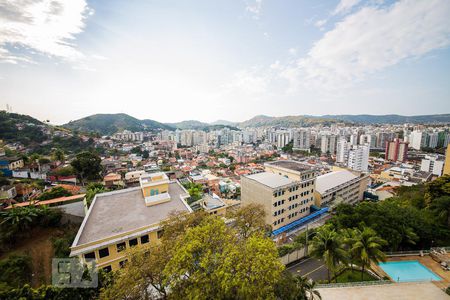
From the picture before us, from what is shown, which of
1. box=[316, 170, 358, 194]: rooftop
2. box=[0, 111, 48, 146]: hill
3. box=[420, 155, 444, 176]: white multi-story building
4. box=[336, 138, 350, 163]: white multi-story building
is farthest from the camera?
box=[336, 138, 350, 163]: white multi-story building

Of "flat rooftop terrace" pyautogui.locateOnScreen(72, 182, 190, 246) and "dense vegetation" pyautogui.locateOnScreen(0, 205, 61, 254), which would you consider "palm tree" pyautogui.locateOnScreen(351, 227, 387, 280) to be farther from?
"dense vegetation" pyautogui.locateOnScreen(0, 205, 61, 254)

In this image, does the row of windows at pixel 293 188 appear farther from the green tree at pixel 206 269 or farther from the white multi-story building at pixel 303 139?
the white multi-story building at pixel 303 139

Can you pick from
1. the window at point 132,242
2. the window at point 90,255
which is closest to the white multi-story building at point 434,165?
the window at point 132,242

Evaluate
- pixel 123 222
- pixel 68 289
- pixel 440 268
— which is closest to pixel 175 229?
pixel 68 289

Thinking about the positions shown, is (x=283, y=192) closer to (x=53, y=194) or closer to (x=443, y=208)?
(x=443, y=208)

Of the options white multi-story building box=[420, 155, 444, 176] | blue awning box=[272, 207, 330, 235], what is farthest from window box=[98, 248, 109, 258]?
white multi-story building box=[420, 155, 444, 176]

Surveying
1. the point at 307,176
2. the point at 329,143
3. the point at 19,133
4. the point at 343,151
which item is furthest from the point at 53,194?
the point at 329,143
